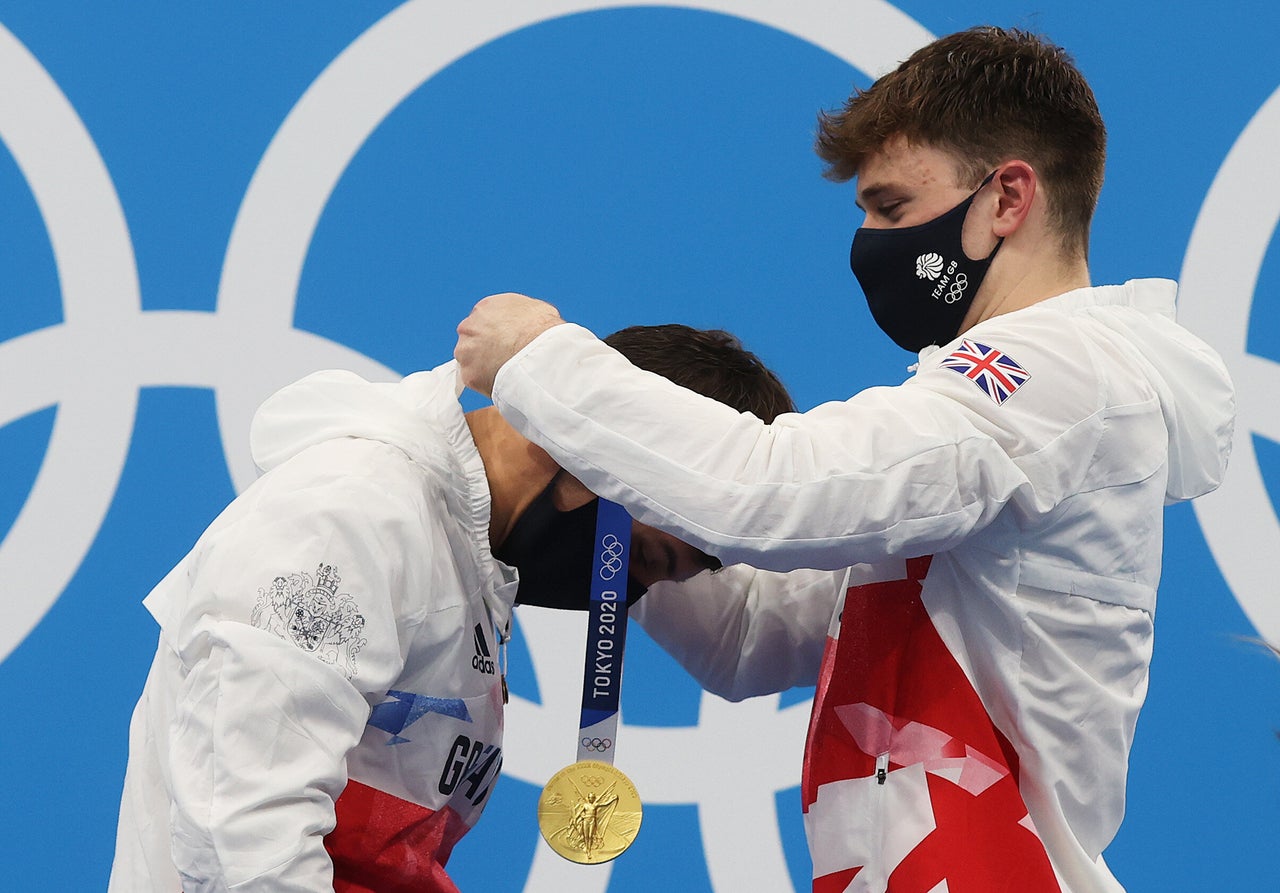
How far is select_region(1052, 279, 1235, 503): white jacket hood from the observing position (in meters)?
1.37

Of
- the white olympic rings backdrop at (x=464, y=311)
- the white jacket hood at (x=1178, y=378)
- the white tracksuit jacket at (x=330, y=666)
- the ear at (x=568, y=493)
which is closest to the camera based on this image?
the white tracksuit jacket at (x=330, y=666)

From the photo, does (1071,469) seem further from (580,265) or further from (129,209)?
(129,209)

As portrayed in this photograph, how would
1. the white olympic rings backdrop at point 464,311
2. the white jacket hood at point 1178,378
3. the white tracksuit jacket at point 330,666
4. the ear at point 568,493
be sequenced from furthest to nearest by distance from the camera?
the white olympic rings backdrop at point 464,311 → the ear at point 568,493 → the white jacket hood at point 1178,378 → the white tracksuit jacket at point 330,666

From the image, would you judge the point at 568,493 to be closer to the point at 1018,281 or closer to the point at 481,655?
the point at 481,655

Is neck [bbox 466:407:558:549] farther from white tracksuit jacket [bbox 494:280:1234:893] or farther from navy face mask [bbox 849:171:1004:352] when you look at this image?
navy face mask [bbox 849:171:1004:352]

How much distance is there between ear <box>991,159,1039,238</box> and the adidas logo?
70cm

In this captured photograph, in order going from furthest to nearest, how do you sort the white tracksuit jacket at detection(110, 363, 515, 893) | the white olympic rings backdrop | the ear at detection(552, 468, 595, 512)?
the white olympic rings backdrop < the ear at detection(552, 468, 595, 512) < the white tracksuit jacket at detection(110, 363, 515, 893)

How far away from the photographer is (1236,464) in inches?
96.1

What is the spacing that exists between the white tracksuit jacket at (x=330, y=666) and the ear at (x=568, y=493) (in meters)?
0.10

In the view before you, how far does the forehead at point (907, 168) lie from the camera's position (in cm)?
146

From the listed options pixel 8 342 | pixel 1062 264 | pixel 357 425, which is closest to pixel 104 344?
pixel 8 342

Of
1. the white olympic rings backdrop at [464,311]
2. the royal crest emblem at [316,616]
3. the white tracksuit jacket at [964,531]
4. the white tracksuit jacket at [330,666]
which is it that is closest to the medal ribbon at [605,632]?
the white tracksuit jacket at [330,666]

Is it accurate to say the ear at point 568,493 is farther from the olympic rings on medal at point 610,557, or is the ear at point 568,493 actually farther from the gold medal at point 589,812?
the gold medal at point 589,812

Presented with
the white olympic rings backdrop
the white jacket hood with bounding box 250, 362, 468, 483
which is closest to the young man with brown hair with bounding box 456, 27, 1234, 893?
the white jacket hood with bounding box 250, 362, 468, 483
